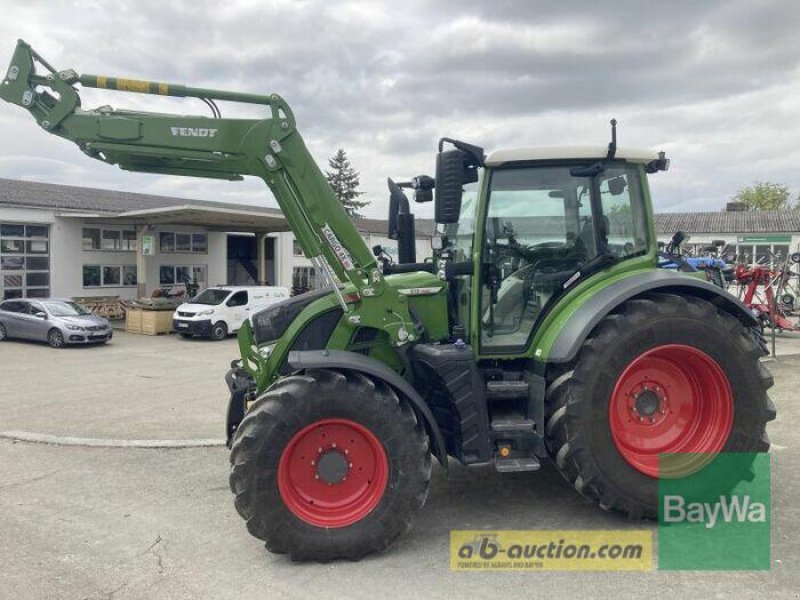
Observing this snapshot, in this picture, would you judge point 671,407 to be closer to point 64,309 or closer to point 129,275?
point 64,309

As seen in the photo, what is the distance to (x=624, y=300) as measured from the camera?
457 centimetres

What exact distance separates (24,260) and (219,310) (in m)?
8.99

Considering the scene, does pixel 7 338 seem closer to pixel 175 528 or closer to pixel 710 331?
pixel 175 528

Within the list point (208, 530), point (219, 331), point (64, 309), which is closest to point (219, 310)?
point (219, 331)

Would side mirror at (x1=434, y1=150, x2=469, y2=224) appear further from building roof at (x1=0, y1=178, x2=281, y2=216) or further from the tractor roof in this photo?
building roof at (x1=0, y1=178, x2=281, y2=216)

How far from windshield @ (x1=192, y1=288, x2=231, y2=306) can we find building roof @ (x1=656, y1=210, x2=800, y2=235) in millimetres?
24671

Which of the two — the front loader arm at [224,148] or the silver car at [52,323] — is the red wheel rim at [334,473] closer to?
the front loader arm at [224,148]

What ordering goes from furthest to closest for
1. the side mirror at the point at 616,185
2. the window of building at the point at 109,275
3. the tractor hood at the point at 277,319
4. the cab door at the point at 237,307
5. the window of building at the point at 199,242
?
the window of building at the point at 199,242 < the window of building at the point at 109,275 < the cab door at the point at 237,307 < the tractor hood at the point at 277,319 < the side mirror at the point at 616,185

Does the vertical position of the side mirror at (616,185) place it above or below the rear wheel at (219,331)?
above

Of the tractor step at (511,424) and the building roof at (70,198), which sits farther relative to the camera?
the building roof at (70,198)

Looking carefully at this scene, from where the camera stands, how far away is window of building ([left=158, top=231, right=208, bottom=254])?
1059 inches

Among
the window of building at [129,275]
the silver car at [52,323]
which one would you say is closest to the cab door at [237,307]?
the silver car at [52,323]

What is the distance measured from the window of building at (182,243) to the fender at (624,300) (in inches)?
976

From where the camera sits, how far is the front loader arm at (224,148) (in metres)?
4.36
